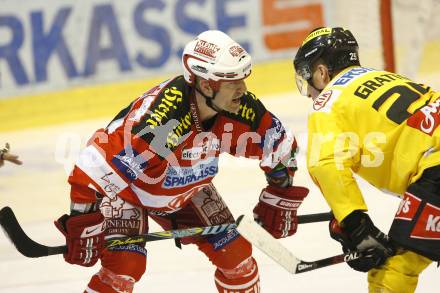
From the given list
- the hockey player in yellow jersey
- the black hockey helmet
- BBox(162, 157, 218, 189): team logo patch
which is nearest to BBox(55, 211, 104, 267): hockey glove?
BBox(162, 157, 218, 189): team logo patch

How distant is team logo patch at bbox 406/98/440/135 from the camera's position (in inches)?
129

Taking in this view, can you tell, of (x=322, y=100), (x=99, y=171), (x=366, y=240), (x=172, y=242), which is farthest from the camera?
(x=172, y=242)

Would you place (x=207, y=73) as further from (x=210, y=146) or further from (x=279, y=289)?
(x=279, y=289)

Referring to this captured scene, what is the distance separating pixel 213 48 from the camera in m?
3.72

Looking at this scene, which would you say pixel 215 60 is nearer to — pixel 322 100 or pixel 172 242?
pixel 322 100

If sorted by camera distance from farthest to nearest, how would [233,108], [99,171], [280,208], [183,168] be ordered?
1. [280,208]
2. [183,168]
3. [233,108]
4. [99,171]

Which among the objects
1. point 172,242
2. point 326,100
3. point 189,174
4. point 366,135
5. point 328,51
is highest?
point 328,51

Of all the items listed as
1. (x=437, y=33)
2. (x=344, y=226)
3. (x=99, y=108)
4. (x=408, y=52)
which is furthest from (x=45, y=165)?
(x=344, y=226)

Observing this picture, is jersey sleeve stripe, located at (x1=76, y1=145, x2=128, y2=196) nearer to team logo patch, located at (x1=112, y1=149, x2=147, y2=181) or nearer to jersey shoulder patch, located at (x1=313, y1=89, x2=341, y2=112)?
team logo patch, located at (x1=112, y1=149, x2=147, y2=181)

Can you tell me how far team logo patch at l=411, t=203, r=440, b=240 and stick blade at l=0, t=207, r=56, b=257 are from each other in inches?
60.6

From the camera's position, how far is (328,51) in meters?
3.55

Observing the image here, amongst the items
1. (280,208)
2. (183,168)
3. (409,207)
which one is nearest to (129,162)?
(183,168)

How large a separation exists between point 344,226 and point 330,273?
1.49 meters

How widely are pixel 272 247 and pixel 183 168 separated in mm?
637
